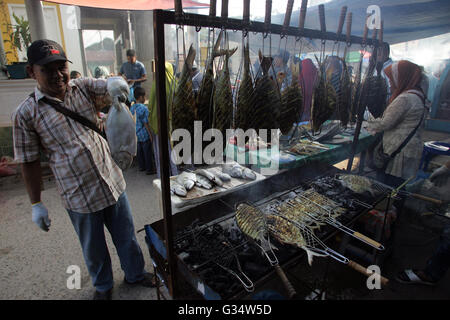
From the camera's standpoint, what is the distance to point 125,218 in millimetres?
2543

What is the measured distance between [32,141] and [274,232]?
2147mm

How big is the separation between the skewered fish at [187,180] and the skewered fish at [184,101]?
1.35m

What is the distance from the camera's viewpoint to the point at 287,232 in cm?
214

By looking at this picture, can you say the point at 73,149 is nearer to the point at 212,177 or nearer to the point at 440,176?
the point at 212,177

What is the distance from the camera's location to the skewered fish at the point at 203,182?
2891 mm

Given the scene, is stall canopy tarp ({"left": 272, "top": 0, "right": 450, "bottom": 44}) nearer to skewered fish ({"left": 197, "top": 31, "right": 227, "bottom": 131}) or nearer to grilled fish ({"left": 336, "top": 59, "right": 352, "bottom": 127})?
grilled fish ({"left": 336, "top": 59, "right": 352, "bottom": 127})

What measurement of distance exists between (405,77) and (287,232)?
3.01 m

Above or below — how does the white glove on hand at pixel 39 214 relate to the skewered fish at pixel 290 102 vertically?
below

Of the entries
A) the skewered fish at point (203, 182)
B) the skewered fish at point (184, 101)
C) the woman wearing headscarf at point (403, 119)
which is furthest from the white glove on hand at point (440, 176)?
the skewered fish at point (184, 101)

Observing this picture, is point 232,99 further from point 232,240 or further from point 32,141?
point 32,141

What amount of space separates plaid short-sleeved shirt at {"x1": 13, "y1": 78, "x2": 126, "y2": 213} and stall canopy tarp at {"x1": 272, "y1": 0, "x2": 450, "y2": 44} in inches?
211

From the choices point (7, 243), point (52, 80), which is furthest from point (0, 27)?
point (52, 80)

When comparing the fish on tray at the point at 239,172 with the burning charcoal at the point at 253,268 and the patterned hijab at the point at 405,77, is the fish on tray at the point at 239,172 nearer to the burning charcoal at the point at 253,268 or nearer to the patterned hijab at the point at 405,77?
the burning charcoal at the point at 253,268

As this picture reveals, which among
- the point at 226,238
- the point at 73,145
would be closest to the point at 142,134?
the point at 73,145
